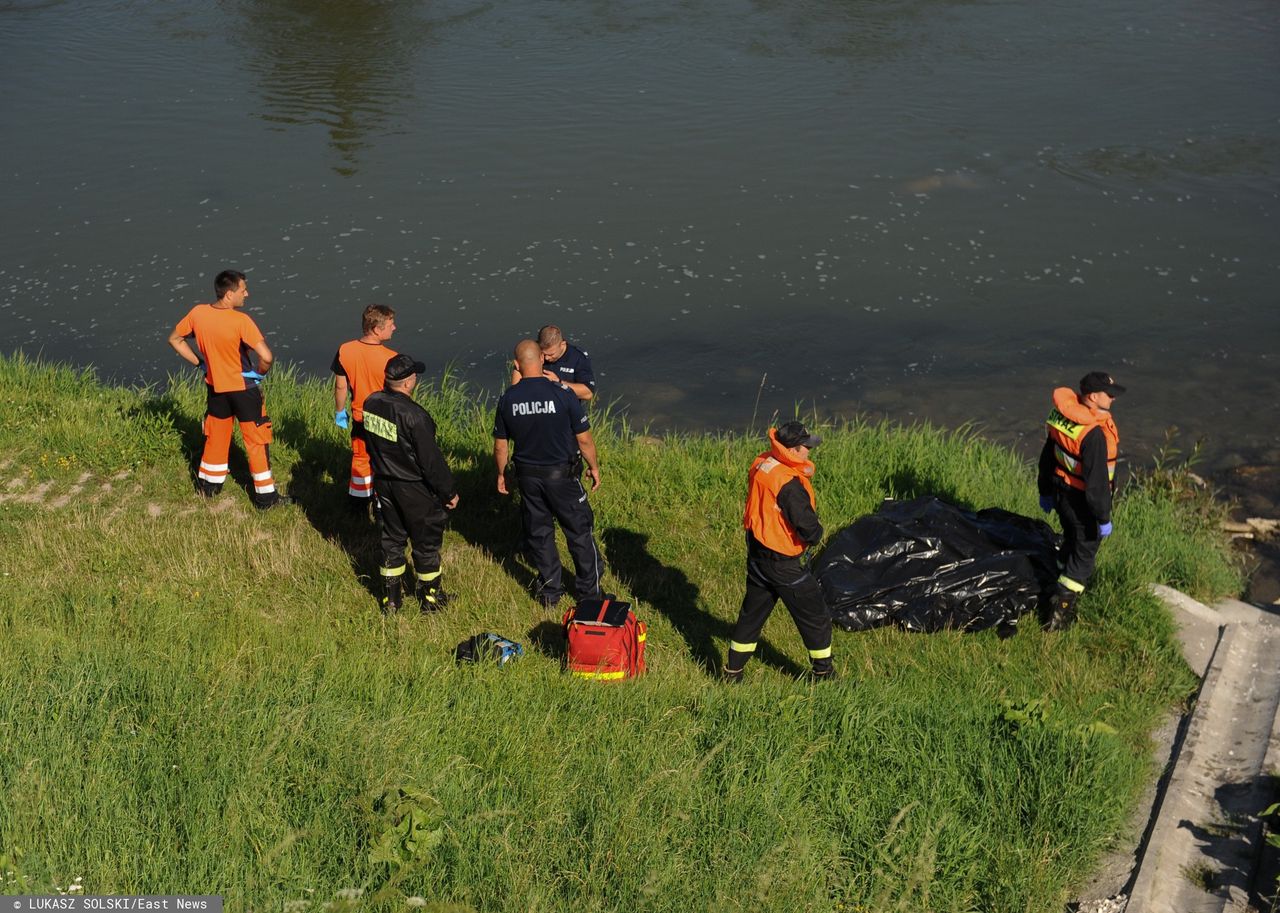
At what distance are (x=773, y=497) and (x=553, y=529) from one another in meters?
1.85

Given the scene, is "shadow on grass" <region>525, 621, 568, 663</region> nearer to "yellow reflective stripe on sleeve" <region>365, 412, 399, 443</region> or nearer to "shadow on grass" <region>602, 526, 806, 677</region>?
"shadow on grass" <region>602, 526, 806, 677</region>

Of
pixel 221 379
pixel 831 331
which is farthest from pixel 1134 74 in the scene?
pixel 221 379

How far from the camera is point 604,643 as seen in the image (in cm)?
779

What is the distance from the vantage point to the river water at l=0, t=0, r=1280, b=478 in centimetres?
1566

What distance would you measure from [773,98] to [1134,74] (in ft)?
22.1

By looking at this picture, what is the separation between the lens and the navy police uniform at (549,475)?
8.38 m

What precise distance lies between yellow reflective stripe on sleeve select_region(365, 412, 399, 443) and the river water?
663cm

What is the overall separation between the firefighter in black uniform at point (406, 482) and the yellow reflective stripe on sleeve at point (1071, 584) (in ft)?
13.5

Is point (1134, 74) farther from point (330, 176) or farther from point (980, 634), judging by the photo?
point (980, 634)

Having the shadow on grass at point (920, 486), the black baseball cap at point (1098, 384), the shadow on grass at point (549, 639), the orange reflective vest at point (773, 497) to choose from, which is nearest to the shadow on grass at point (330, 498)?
the shadow on grass at point (549, 639)

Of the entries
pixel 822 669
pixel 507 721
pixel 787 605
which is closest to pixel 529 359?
pixel 787 605

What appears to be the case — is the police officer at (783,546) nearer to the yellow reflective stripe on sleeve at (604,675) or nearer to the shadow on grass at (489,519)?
the yellow reflective stripe on sleeve at (604,675)

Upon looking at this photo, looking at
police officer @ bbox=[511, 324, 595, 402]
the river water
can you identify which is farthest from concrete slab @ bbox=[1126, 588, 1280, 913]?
the river water

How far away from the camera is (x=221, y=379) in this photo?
9.59 m
